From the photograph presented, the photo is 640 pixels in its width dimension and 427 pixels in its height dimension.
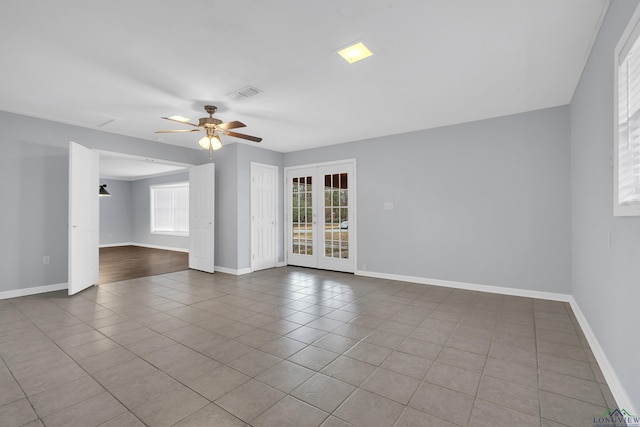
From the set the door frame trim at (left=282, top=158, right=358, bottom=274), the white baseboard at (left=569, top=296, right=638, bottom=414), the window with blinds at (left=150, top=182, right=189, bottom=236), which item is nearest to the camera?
the white baseboard at (left=569, top=296, right=638, bottom=414)

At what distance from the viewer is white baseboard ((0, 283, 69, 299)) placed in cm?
416

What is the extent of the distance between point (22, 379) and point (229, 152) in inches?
182

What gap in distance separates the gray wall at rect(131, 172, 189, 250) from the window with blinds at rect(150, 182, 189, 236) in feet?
0.57

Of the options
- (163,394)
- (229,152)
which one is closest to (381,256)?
(229,152)

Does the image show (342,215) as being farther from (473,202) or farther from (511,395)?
(511,395)

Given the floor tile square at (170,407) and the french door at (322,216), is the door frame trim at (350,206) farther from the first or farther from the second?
the floor tile square at (170,407)

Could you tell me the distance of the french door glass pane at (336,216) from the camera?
235 inches

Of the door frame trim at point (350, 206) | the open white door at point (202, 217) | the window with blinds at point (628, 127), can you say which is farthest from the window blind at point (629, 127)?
the open white door at point (202, 217)

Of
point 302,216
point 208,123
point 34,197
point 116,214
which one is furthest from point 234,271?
point 116,214

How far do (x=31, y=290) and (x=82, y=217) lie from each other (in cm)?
125

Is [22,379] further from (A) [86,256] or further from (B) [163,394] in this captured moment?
(A) [86,256]

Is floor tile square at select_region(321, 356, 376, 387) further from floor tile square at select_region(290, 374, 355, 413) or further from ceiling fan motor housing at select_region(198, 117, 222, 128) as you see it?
ceiling fan motor housing at select_region(198, 117, 222, 128)

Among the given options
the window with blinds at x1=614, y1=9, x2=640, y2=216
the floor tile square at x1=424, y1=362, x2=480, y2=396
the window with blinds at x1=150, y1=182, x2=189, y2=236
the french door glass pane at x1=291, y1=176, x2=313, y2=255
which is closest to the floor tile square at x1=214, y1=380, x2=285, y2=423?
the floor tile square at x1=424, y1=362, x2=480, y2=396

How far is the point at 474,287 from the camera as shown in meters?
4.55
